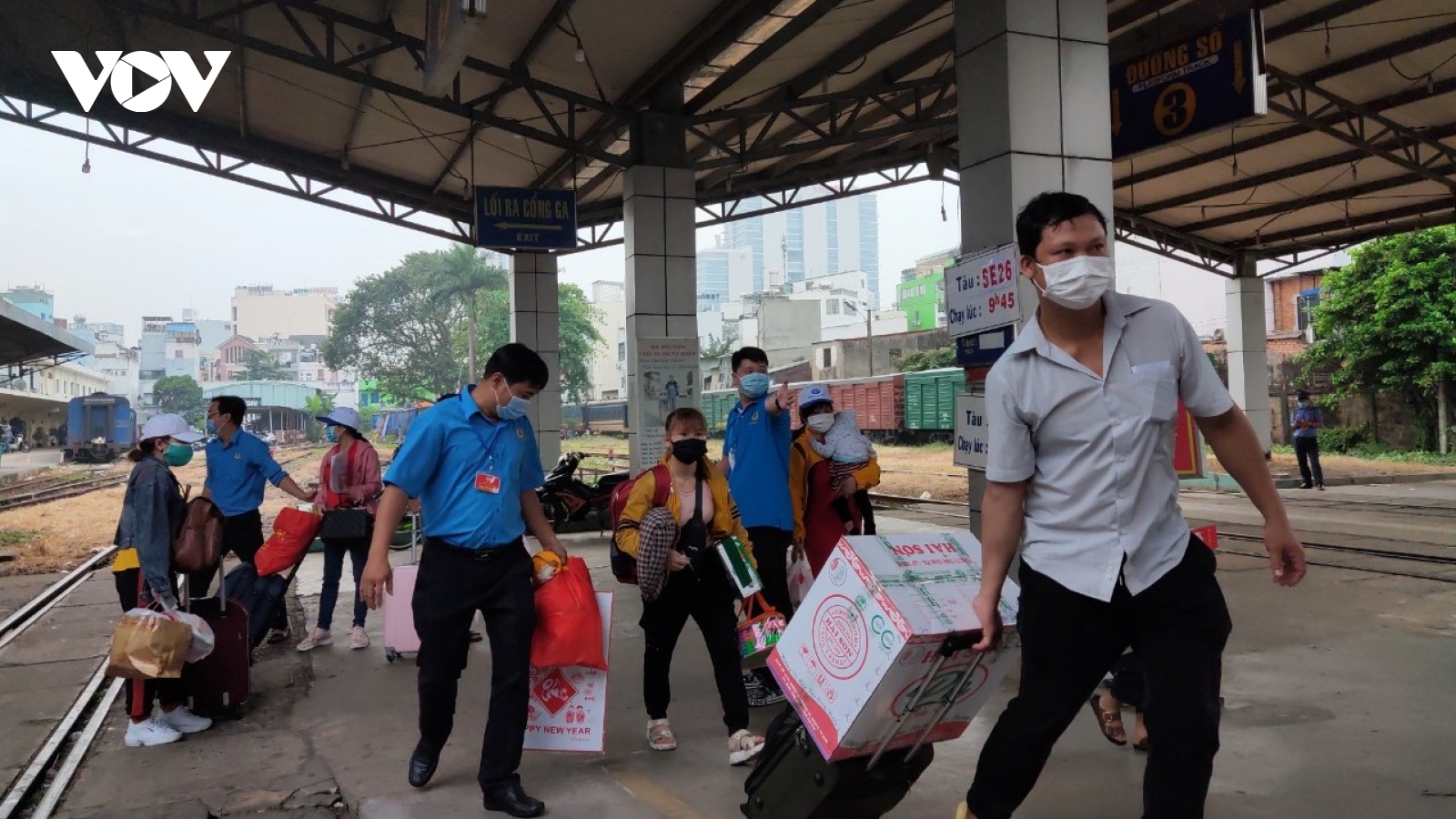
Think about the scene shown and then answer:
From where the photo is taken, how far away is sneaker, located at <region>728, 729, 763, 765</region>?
13.0 ft

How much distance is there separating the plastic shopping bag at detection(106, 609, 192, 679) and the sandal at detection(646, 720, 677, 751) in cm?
214

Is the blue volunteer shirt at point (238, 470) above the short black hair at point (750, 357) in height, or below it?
below

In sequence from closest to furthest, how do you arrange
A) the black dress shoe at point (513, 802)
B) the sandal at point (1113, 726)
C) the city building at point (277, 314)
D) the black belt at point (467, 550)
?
1. the black dress shoe at point (513, 802)
2. the black belt at point (467, 550)
3. the sandal at point (1113, 726)
4. the city building at point (277, 314)

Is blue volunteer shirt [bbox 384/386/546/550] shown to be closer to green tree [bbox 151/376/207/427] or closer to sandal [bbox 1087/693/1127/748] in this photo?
sandal [bbox 1087/693/1127/748]

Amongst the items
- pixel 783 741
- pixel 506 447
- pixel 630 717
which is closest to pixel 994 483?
pixel 783 741

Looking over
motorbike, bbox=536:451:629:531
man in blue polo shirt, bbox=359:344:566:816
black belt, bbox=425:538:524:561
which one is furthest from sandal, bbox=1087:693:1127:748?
motorbike, bbox=536:451:629:531

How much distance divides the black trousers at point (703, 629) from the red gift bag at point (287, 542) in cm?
268

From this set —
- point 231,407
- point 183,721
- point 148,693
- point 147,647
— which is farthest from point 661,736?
point 231,407

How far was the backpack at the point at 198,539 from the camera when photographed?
4.79 meters

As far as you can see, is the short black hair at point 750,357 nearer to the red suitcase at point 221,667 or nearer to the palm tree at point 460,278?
the red suitcase at point 221,667

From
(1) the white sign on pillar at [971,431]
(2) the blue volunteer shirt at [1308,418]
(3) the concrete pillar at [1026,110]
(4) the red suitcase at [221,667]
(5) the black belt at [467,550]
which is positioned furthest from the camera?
(2) the blue volunteer shirt at [1308,418]

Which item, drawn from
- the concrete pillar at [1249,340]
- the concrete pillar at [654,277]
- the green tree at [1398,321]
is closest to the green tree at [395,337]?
the concrete pillar at [1249,340]

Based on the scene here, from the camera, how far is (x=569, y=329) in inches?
1912

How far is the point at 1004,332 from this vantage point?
5.50 meters
